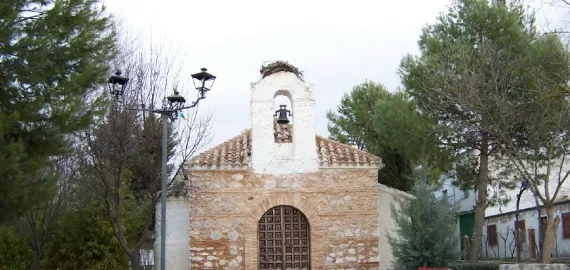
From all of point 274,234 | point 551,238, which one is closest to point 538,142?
point 551,238

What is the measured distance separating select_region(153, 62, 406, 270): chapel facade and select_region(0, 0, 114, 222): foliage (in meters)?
5.37

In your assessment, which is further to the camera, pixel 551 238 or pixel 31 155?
pixel 551 238

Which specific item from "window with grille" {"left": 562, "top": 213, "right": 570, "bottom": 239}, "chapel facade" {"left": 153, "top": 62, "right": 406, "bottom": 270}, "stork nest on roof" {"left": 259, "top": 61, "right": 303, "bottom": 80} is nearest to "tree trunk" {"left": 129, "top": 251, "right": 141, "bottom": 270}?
"chapel facade" {"left": 153, "top": 62, "right": 406, "bottom": 270}

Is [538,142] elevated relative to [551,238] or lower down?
elevated

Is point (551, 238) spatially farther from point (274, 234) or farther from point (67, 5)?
point (67, 5)

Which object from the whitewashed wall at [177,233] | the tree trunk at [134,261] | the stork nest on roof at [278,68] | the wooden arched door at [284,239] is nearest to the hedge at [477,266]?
the wooden arched door at [284,239]

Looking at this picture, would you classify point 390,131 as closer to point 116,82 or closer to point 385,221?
point 385,221

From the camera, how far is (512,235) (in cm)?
2522

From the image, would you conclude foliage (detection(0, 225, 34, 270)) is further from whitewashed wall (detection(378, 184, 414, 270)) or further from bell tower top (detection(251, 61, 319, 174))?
whitewashed wall (detection(378, 184, 414, 270))

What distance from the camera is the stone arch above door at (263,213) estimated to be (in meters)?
15.7

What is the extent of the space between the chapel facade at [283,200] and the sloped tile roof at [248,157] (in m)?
0.03

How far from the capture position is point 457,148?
58.0 ft

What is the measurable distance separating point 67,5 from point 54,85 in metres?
1.41

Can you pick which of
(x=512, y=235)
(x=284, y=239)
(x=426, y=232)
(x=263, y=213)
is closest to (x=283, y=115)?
(x=263, y=213)
